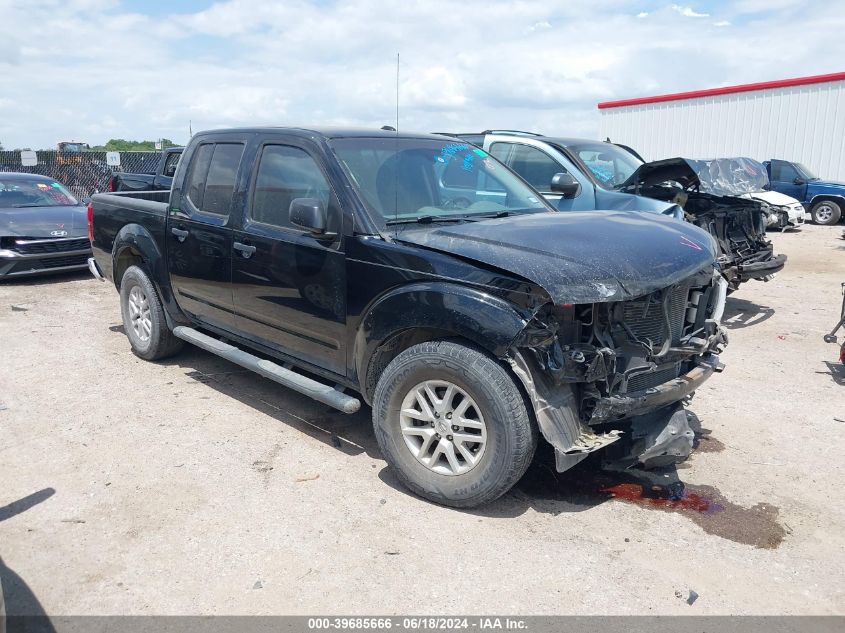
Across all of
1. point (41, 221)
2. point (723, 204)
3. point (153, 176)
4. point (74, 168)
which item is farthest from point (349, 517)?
point (74, 168)

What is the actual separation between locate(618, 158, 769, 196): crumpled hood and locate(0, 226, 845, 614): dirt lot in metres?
3.17

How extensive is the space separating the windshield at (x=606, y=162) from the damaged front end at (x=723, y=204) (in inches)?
15.4

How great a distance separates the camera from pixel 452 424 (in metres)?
3.67

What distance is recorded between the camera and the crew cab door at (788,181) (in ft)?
60.8

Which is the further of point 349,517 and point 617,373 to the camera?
point 349,517

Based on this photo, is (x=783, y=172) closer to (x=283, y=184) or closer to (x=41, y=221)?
(x=41, y=221)

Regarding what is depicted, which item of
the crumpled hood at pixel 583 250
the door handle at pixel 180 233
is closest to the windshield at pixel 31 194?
the door handle at pixel 180 233

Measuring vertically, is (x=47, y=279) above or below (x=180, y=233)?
below

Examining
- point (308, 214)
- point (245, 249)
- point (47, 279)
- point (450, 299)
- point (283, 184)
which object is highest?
point (283, 184)

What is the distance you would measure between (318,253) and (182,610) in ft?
6.86

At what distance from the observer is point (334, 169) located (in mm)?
4227

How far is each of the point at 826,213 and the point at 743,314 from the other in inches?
474

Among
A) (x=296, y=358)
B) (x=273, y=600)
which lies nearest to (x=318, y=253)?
(x=296, y=358)

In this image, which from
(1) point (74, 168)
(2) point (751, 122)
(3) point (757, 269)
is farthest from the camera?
(2) point (751, 122)
